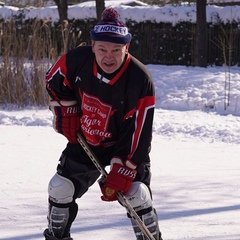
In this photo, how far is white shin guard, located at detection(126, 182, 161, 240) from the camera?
333 cm

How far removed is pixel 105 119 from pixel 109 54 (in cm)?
36

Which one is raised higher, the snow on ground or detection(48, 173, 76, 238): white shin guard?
detection(48, 173, 76, 238): white shin guard

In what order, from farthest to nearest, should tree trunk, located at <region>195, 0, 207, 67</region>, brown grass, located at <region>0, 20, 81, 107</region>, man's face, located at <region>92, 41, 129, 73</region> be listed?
tree trunk, located at <region>195, 0, 207, 67</region>
brown grass, located at <region>0, 20, 81, 107</region>
man's face, located at <region>92, 41, 129, 73</region>

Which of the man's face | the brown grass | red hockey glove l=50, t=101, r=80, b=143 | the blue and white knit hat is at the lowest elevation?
the brown grass

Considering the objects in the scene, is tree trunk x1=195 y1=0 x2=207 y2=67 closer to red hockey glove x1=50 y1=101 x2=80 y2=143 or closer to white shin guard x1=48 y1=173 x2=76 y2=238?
red hockey glove x1=50 y1=101 x2=80 y2=143

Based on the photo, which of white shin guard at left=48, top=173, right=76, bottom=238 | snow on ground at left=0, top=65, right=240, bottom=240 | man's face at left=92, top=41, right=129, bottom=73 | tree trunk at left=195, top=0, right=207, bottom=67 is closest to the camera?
man's face at left=92, top=41, right=129, bottom=73

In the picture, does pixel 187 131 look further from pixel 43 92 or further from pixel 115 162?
pixel 115 162

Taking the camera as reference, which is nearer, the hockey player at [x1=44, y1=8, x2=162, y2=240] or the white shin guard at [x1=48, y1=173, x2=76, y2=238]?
the hockey player at [x1=44, y1=8, x2=162, y2=240]

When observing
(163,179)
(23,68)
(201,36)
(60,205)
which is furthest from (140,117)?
(201,36)

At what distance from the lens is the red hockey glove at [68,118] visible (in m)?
3.56

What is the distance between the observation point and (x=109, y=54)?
3217 millimetres

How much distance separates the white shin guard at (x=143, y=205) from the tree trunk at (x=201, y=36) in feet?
41.9

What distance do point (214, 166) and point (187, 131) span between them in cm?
183

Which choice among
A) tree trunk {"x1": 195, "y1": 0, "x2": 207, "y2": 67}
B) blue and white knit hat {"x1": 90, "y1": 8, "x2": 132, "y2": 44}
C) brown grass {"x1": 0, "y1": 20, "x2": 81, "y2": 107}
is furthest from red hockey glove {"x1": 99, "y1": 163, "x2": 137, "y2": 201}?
tree trunk {"x1": 195, "y1": 0, "x2": 207, "y2": 67}
